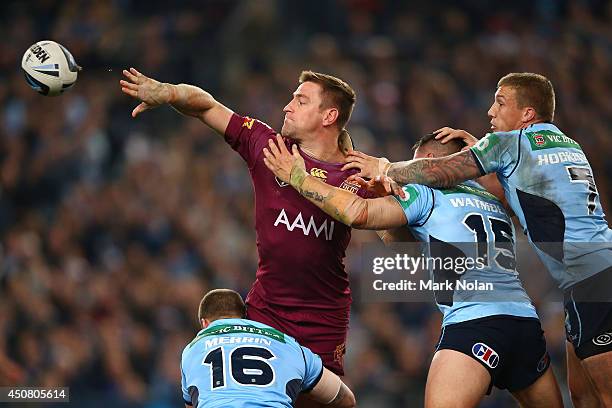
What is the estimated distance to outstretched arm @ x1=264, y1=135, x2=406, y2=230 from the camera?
6.12 m

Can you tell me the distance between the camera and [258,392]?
5730 millimetres

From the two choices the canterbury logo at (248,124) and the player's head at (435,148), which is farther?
the canterbury logo at (248,124)

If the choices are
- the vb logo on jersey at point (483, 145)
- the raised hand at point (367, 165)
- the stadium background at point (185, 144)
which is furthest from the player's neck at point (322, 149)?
the stadium background at point (185, 144)

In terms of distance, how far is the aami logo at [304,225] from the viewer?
6.70 metres

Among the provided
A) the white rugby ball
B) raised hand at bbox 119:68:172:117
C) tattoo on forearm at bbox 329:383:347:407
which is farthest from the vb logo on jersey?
the white rugby ball

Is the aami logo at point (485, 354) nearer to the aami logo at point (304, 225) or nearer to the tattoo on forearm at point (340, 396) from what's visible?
the tattoo on forearm at point (340, 396)

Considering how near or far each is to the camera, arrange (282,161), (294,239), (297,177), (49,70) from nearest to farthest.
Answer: (297,177) < (282,161) < (294,239) < (49,70)

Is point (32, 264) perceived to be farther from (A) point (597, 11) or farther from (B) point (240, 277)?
(A) point (597, 11)

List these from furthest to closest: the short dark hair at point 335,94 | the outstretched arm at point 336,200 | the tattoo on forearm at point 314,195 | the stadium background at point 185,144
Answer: the stadium background at point 185,144
the short dark hair at point 335,94
the tattoo on forearm at point 314,195
the outstretched arm at point 336,200

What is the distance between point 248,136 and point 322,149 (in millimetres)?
515

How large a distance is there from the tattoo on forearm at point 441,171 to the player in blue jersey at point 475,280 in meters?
0.07

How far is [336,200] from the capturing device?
6.20 metres

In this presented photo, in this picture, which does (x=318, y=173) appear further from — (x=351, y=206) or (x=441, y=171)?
(x=441, y=171)

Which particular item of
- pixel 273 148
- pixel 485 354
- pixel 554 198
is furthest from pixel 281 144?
pixel 485 354
